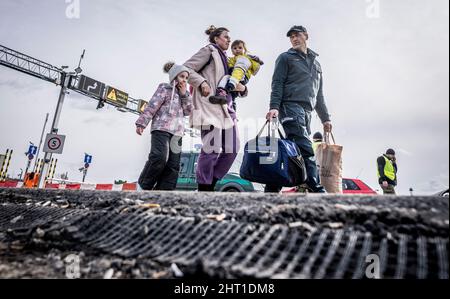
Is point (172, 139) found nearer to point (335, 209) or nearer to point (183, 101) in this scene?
point (183, 101)

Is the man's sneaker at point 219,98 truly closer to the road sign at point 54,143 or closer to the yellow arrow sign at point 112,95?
the road sign at point 54,143

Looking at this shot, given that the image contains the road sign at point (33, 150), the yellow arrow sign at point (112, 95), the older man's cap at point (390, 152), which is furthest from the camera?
the road sign at point (33, 150)

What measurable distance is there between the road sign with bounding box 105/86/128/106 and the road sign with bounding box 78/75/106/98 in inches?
21.0

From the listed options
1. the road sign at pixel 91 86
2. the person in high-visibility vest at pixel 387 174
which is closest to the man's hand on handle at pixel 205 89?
the person in high-visibility vest at pixel 387 174

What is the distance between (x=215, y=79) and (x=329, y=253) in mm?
2431

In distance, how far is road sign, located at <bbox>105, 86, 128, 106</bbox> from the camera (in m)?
18.6

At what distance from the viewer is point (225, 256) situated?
2.65ft

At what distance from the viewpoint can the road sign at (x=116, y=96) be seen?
18600 mm

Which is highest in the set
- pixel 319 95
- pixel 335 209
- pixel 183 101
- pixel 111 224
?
pixel 319 95

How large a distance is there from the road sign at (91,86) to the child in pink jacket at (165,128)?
1542 centimetres

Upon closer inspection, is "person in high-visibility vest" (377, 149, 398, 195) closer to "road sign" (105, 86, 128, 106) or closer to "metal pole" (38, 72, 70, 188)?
"metal pole" (38, 72, 70, 188)

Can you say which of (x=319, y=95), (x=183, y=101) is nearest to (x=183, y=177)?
(x=183, y=101)

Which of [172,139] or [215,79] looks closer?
[215,79]
